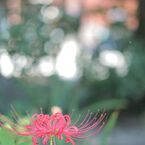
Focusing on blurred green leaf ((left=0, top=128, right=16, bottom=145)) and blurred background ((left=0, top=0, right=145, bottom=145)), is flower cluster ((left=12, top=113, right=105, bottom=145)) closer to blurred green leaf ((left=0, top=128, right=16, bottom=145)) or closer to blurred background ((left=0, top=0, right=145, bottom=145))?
blurred green leaf ((left=0, top=128, right=16, bottom=145))

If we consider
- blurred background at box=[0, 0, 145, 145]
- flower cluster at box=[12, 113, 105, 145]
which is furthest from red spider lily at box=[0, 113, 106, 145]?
blurred background at box=[0, 0, 145, 145]

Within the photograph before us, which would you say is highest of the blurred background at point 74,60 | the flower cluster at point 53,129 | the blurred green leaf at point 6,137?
the blurred background at point 74,60

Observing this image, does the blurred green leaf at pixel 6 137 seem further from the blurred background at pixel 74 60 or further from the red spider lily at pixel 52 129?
the blurred background at pixel 74 60

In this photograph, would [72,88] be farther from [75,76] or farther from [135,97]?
[135,97]

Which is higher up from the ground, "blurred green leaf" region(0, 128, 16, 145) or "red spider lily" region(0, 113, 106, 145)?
"blurred green leaf" region(0, 128, 16, 145)

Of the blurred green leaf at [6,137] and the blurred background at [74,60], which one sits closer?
the blurred green leaf at [6,137]

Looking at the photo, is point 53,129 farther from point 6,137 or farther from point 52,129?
point 6,137

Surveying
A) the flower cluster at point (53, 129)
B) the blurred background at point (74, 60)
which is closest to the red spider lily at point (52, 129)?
the flower cluster at point (53, 129)

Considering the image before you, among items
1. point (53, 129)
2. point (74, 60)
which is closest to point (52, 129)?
point (53, 129)

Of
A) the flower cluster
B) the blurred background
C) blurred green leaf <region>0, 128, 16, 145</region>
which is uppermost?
the blurred background
